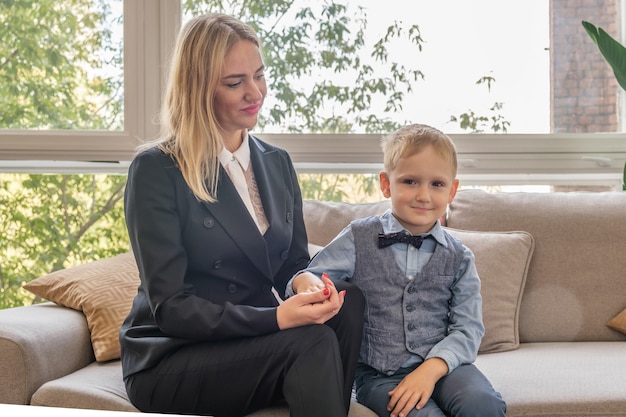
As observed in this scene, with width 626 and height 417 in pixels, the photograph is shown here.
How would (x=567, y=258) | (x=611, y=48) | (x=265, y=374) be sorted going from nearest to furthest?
(x=265, y=374) < (x=567, y=258) < (x=611, y=48)

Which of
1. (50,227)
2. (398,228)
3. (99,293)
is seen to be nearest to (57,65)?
(50,227)

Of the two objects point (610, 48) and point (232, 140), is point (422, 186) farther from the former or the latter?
point (610, 48)

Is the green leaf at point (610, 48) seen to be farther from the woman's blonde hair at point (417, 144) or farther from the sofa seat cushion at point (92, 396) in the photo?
the sofa seat cushion at point (92, 396)

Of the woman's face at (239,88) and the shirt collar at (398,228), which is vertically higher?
the woman's face at (239,88)

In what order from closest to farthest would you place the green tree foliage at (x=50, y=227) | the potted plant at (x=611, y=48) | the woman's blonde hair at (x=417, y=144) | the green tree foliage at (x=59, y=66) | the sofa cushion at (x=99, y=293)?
the woman's blonde hair at (x=417, y=144)
the sofa cushion at (x=99, y=293)
the potted plant at (x=611, y=48)
the green tree foliage at (x=59, y=66)
the green tree foliage at (x=50, y=227)

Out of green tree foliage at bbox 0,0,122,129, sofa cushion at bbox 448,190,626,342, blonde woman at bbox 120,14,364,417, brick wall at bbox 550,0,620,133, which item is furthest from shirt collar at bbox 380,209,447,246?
green tree foliage at bbox 0,0,122,129

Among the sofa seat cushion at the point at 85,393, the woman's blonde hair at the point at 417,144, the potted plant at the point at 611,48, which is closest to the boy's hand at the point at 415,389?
the woman's blonde hair at the point at 417,144

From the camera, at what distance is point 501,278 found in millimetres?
2545

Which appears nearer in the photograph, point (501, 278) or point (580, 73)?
point (501, 278)

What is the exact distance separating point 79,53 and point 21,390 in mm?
1865

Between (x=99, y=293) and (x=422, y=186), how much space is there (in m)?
1.00

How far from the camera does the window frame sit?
11.0 feet

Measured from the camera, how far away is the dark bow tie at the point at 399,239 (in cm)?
208

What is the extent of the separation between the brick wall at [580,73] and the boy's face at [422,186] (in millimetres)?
1511
